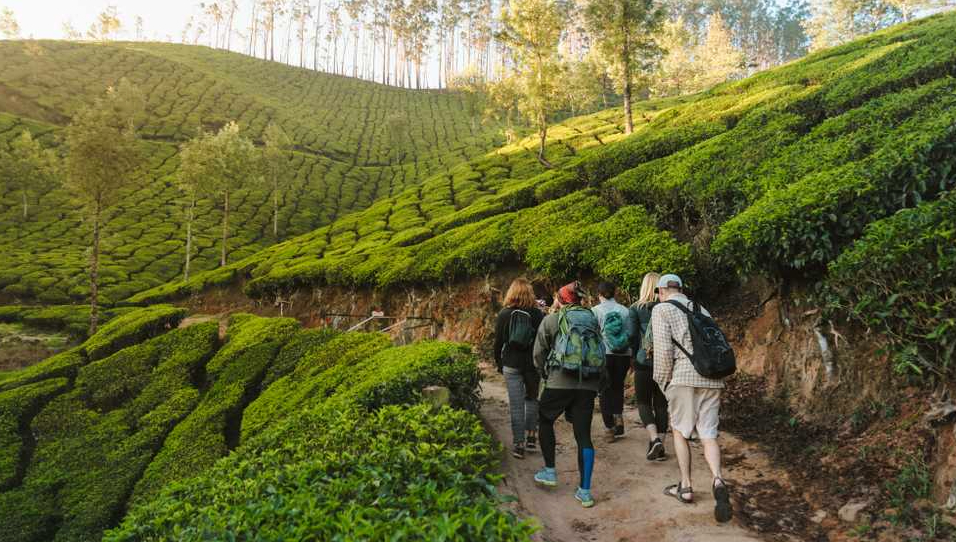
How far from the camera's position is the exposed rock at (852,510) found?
4410 mm

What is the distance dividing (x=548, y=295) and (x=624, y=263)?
3.41 metres

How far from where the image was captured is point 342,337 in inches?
439

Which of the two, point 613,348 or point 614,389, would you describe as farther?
point 614,389

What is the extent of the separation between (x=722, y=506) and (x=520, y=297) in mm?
2977

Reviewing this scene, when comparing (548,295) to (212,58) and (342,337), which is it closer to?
(342,337)

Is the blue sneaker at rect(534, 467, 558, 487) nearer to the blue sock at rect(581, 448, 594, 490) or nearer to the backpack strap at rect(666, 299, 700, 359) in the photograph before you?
the blue sock at rect(581, 448, 594, 490)

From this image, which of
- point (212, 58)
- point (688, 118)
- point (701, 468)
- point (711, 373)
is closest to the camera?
point (711, 373)

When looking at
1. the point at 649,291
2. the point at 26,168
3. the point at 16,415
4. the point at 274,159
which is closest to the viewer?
the point at 649,291

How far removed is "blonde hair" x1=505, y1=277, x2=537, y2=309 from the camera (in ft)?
20.2

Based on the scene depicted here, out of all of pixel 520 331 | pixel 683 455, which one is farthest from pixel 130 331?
pixel 683 455

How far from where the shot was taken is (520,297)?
20.2ft

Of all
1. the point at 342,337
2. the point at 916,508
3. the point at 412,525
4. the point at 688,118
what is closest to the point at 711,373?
the point at 916,508

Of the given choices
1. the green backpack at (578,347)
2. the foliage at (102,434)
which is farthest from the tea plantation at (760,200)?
the foliage at (102,434)

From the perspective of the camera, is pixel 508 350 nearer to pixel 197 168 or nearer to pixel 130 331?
pixel 130 331
